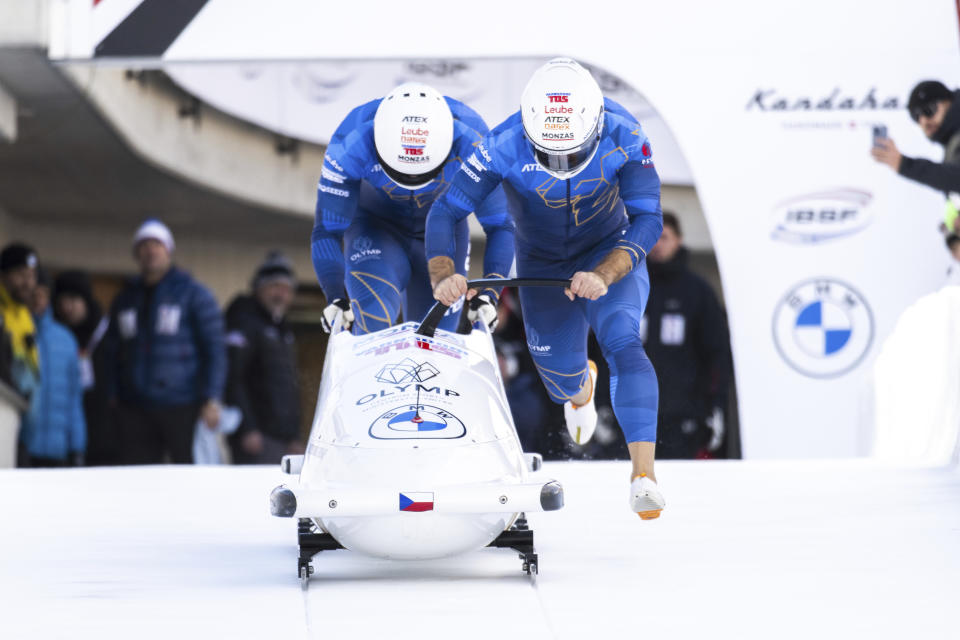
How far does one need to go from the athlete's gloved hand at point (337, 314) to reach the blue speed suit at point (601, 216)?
33cm

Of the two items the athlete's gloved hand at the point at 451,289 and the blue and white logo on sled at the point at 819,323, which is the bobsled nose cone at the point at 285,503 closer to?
the athlete's gloved hand at the point at 451,289

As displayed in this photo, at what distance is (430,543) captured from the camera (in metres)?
2.66

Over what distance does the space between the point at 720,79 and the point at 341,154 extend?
2.79 m

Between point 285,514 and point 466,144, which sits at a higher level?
point 466,144

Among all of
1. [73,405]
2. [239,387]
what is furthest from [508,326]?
[73,405]

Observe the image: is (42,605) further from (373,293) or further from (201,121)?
(201,121)

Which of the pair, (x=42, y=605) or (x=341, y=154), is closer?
(x=42, y=605)

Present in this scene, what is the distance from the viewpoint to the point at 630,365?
3.38 m

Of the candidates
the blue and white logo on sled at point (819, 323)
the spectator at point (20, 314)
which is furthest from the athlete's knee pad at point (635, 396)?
the spectator at point (20, 314)

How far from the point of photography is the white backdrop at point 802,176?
20.2 ft

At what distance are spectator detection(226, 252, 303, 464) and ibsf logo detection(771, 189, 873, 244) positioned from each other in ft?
8.15

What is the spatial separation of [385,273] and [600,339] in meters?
0.96

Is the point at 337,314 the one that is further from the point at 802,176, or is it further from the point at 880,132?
the point at 880,132

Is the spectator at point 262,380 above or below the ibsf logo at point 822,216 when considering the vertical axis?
below
